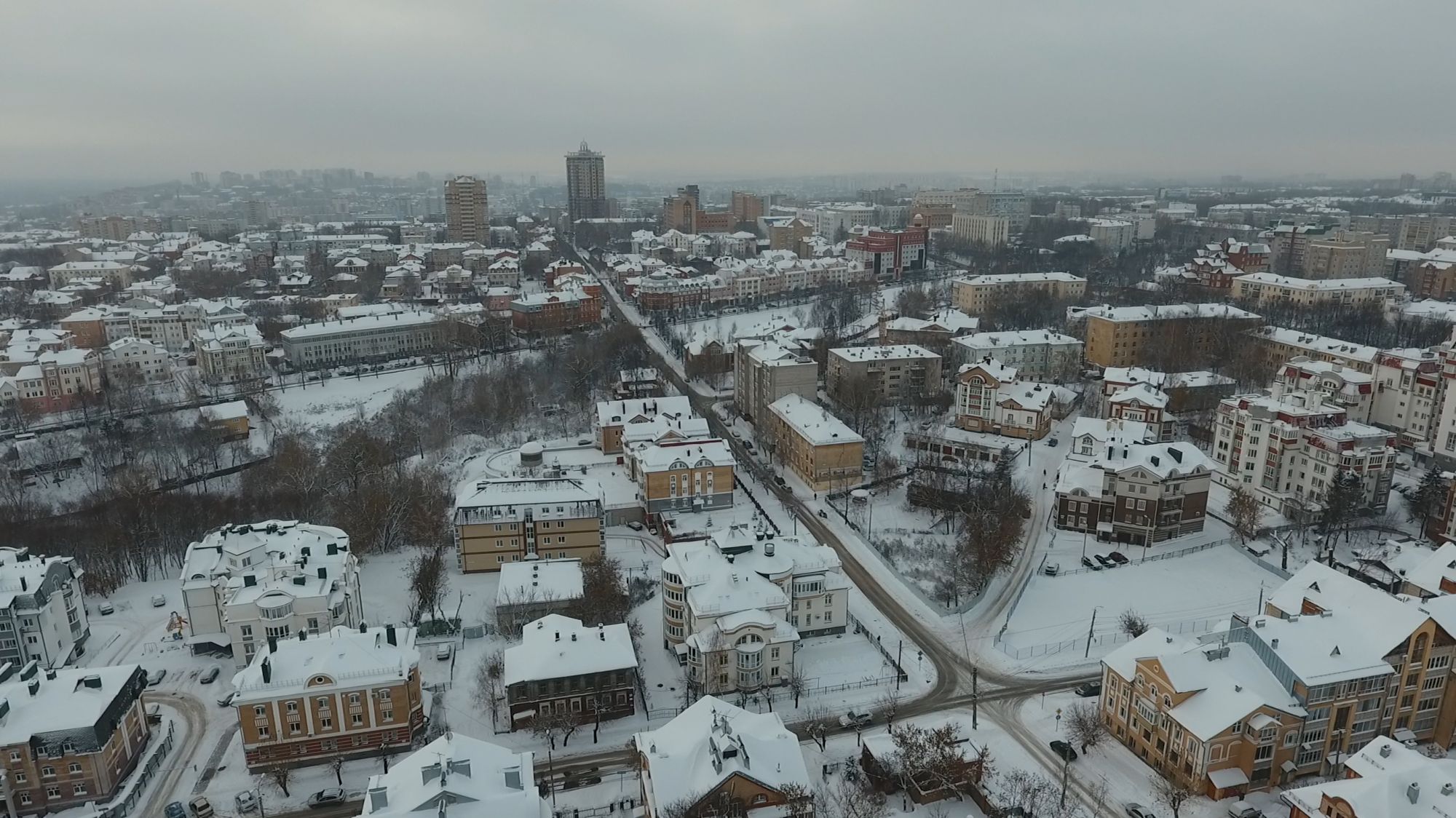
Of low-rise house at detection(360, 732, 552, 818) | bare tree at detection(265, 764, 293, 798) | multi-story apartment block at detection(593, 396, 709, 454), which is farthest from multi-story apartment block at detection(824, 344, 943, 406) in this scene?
low-rise house at detection(360, 732, 552, 818)

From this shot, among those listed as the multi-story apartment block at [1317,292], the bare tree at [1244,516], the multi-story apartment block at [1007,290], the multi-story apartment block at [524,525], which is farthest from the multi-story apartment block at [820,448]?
the multi-story apartment block at [1317,292]

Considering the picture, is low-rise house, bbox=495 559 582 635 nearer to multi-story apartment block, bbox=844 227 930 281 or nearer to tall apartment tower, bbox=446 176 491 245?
multi-story apartment block, bbox=844 227 930 281

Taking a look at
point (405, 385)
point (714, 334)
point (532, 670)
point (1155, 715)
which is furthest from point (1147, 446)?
point (405, 385)

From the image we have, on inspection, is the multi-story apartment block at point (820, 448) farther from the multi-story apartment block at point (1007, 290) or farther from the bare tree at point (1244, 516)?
the multi-story apartment block at point (1007, 290)

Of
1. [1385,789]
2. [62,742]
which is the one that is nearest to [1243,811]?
[1385,789]

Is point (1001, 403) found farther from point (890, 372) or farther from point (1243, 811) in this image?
point (1243, 811)

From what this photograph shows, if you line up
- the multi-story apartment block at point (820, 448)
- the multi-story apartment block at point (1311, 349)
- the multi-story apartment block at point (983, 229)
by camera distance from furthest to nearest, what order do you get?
the multi-story apartment block at point (983, 229) < the multi-story apartment block at point (1311, 349) < the multi-story apartment block at point (820, 448)

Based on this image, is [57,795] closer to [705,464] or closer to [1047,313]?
[705,464]
